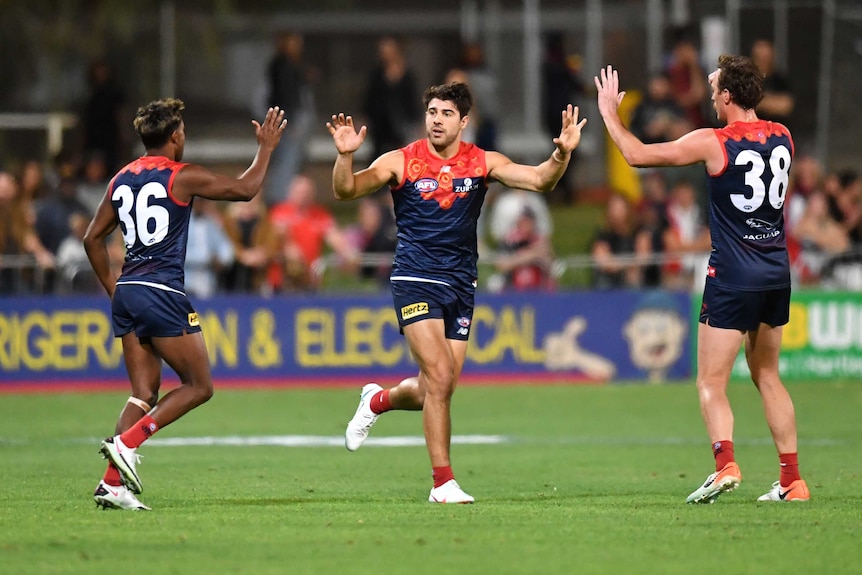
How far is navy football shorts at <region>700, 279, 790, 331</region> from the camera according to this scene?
9.27 m

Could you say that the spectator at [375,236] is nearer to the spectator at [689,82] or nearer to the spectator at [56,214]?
the spectator at [56,214]

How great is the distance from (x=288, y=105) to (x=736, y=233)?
13.4 meters

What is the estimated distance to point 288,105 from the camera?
21906 millimetres

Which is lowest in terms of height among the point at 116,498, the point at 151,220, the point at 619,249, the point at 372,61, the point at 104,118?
the point at 116,498

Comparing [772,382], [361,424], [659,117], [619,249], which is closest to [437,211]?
[361,424]

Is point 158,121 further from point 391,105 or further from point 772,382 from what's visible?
point 391,105

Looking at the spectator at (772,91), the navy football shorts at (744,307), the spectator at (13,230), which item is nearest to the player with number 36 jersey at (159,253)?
the navy football shorts at (744,307)

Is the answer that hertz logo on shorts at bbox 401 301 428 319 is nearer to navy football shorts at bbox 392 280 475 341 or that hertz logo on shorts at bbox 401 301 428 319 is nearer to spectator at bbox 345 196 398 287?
navy football shorts at bbox 392 280 475 341

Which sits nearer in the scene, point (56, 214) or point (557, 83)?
point (56, 214)

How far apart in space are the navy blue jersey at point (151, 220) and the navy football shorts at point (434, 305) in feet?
4.50

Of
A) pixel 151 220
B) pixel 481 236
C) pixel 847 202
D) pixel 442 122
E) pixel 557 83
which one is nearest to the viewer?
pixel 151 220

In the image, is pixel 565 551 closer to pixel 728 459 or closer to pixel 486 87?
pixel 728 459

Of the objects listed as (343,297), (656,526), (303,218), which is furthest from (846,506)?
(303,218)

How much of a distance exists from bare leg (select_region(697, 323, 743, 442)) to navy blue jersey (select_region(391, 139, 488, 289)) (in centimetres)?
157
